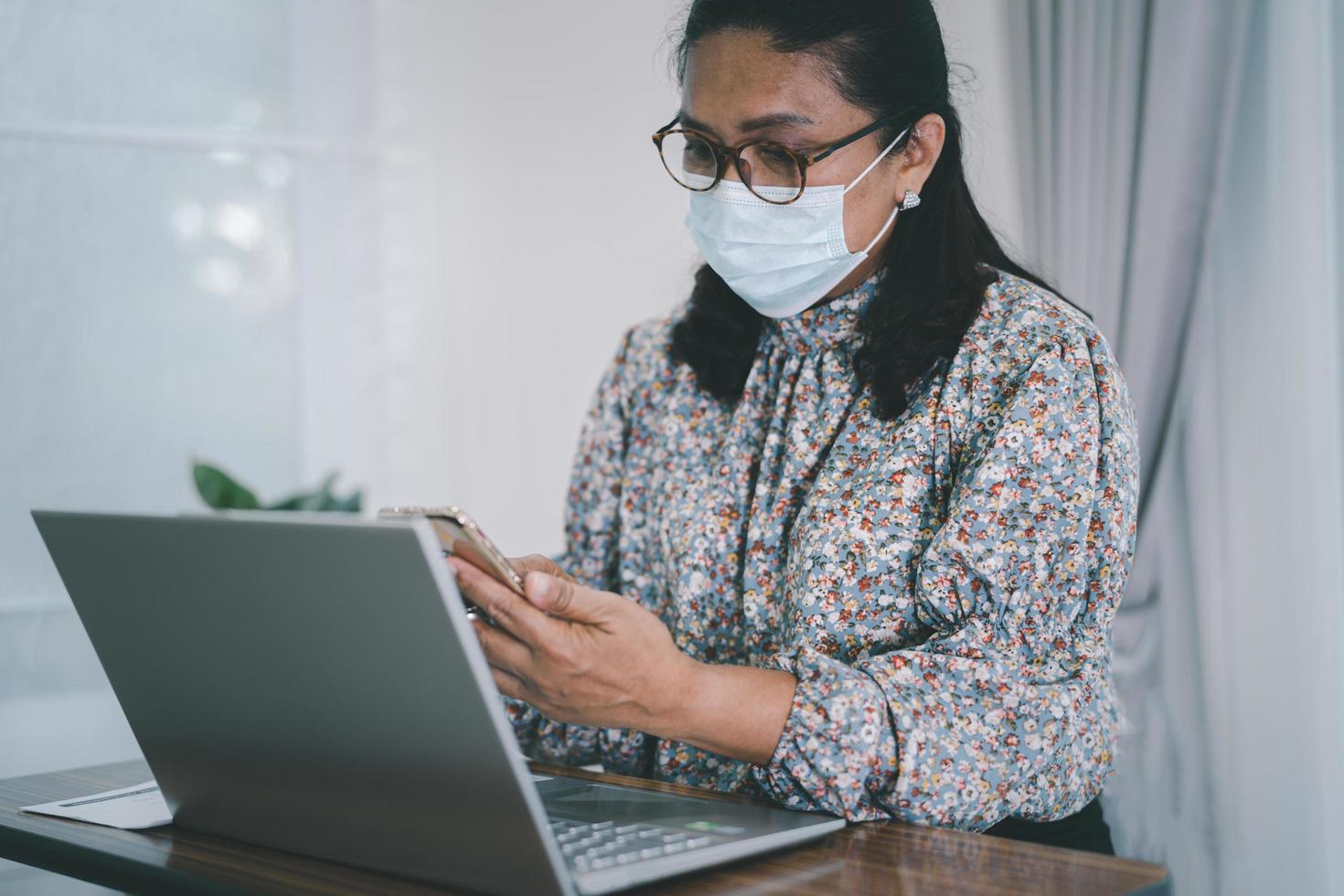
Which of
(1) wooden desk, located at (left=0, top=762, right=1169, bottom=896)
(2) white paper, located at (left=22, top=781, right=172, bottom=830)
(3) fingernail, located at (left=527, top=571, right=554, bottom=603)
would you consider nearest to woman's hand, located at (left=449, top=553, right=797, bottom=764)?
(3) fingernail, located at (left=527, top=571, right=554, bottom=603)

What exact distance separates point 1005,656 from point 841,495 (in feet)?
0.73

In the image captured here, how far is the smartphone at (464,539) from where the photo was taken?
0.71m

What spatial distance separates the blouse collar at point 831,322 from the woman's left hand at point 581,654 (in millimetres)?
486

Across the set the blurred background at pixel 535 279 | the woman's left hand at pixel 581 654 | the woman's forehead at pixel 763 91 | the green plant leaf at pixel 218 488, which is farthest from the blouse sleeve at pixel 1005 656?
the green plant leaf at pixel 218 488

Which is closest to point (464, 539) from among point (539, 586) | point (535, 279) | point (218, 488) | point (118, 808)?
point (539, 586)

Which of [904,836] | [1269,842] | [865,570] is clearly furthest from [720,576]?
[1269,842]

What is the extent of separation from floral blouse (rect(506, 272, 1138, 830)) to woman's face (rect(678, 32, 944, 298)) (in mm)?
98

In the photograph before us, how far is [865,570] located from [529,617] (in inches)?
15.6

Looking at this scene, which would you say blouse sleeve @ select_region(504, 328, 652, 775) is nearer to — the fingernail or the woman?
the woman

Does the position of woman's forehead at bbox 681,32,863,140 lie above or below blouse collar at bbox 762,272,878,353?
above

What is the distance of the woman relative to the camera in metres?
0.89

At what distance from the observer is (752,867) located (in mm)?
769

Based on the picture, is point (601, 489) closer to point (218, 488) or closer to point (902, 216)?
point (902, 216)

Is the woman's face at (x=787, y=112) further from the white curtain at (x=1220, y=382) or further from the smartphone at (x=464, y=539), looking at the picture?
the white curtain at (x=1220, y=382)
